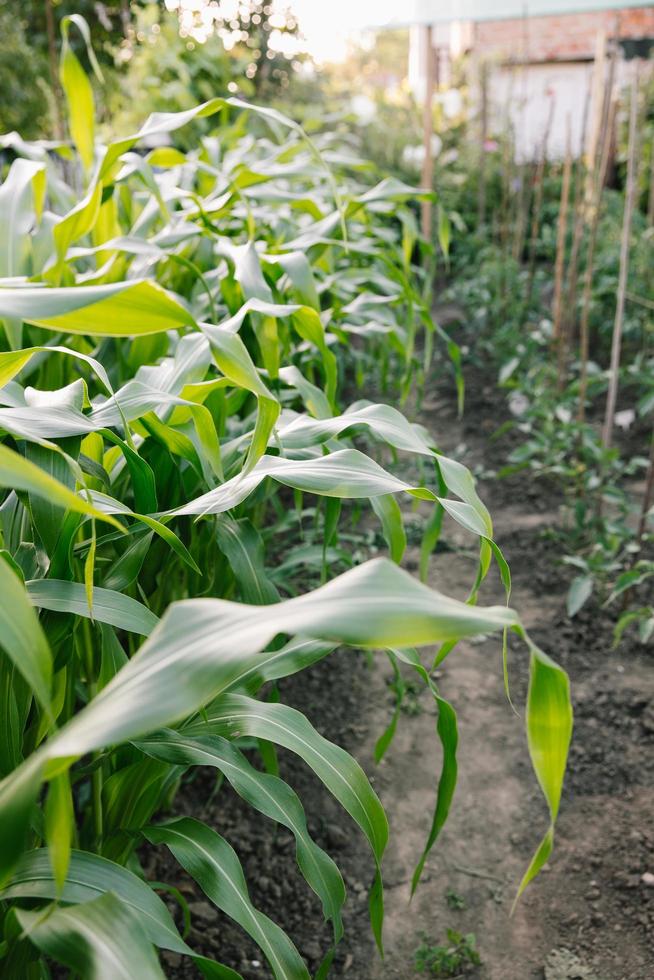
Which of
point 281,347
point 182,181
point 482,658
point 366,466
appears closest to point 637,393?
point 482,658

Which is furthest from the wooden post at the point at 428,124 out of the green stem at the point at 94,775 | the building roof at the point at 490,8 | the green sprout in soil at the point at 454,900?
the green stem at the point at 94,775

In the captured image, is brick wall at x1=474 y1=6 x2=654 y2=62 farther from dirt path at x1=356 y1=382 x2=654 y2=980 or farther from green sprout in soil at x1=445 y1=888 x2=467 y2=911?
green sprout in soil at x1=445 y1=888 x2=467 y2=911

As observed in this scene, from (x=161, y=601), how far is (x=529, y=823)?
0.68m

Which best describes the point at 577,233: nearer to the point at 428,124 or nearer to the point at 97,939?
the point at 428,124

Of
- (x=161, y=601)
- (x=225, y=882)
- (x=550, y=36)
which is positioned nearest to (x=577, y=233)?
(x=161, y=601)

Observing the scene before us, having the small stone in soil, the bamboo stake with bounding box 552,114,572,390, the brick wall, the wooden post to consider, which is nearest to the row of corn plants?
the small stone in soil

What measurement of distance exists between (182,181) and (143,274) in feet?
2.35

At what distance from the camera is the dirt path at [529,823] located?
3.52 feet

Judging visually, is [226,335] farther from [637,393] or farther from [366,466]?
[637,393]

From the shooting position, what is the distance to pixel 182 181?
1.85m

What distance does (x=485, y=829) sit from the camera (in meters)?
1.27

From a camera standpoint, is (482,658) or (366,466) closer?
(366,466)

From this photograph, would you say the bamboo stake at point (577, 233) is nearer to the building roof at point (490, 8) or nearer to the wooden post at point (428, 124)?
the building roof at point (490, 8)

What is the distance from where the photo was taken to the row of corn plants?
40 cm
